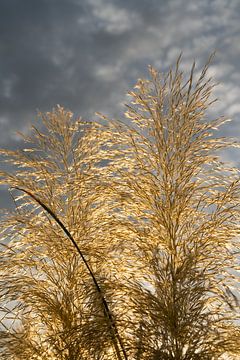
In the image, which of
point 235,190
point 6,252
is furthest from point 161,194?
point 6,252

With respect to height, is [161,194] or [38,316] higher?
[161,194]

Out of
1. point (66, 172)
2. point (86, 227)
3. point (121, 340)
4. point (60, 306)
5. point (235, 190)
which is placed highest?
point (66, 172)

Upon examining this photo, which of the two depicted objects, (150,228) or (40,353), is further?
(40,353)

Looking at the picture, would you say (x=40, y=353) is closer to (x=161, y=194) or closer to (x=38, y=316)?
(x=38, y=316)

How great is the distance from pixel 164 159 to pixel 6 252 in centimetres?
244

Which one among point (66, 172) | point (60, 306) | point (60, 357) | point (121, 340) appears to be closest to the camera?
point (121, 340)

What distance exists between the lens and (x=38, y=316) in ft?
20.9

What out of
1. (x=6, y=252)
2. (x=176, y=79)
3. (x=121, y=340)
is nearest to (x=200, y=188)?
(x=176, y=79)

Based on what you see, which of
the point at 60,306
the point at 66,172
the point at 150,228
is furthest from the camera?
the point at 66,172

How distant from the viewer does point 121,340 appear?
16.0 feet

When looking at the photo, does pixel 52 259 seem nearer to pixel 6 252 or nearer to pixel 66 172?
pixel 6 252

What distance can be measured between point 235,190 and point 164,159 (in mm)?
819

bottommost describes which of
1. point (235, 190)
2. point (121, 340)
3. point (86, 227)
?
point (121, 340)

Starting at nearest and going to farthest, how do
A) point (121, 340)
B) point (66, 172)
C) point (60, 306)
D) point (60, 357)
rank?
point (121, 340) < point (60, 357) < point (60, 306) < point (66, 172)
